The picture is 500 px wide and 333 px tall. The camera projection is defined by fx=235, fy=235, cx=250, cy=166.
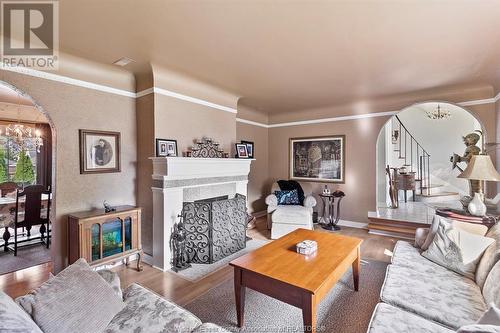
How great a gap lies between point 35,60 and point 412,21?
3901 millimetres

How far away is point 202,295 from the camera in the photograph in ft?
8.12

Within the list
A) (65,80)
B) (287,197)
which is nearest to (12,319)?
(65,80)

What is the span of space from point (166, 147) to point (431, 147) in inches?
285

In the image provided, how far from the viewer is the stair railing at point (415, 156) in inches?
262

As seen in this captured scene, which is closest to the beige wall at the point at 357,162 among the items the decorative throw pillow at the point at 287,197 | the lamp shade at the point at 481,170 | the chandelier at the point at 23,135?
the decorative throw pillow at the point at 287,197

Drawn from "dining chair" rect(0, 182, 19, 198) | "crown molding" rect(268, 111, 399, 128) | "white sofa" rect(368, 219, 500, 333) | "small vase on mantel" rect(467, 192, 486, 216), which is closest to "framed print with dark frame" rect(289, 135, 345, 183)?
"crown molding" rect(268, 111, 399, 128)

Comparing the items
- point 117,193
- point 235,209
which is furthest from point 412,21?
point 117,193

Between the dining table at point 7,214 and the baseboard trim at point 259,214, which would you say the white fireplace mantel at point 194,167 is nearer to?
the baseboard trim at point 259,214

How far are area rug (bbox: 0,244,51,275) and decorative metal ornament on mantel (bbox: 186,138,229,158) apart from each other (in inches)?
102

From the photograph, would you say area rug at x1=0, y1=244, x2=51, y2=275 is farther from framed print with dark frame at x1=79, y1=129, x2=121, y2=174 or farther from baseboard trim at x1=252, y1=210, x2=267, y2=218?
baseboard trim at x1=252, y1=210, x2=267, y2=218

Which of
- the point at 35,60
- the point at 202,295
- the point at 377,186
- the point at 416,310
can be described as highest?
the point at 35,60

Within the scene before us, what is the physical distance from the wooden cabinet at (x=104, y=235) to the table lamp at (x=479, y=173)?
13.6 feet

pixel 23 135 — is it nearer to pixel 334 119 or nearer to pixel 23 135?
pixel 23 135

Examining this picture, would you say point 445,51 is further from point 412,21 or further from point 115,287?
point 115,287
